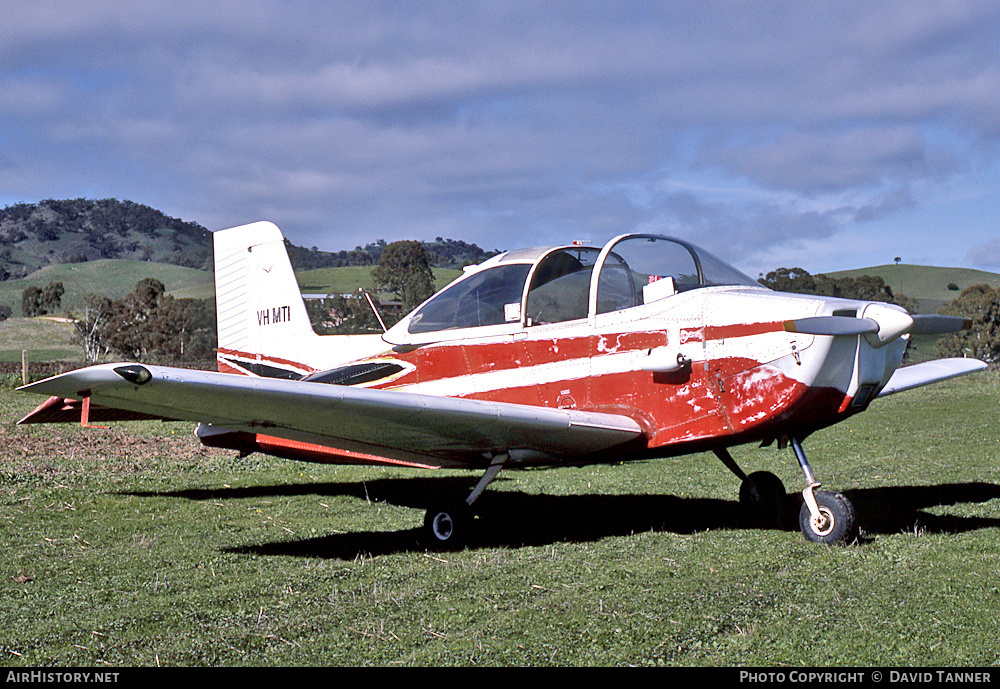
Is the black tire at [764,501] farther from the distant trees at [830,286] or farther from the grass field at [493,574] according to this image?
the distant trees at [830,286]

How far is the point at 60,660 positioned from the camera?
395 centimetres

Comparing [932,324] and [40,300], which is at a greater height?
[40,300]

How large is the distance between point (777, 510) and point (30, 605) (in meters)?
5.60

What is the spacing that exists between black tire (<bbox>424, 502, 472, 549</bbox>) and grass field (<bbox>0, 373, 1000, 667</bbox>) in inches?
9.3

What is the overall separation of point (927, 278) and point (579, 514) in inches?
4170

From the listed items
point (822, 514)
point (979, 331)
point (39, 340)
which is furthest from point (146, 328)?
point (822, 514)

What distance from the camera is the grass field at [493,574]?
13.5 feet

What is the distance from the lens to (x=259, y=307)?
9992 millimetres

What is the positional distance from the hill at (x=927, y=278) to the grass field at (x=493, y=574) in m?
89.4

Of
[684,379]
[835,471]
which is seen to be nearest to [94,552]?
[684,379]

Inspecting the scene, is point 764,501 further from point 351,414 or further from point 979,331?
point 979,331

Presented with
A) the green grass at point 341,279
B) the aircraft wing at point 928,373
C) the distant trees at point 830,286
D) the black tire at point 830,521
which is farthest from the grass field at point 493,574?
the green grass at point 341,279

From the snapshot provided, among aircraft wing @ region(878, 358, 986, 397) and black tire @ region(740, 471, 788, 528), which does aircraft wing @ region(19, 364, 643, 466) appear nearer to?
black tire @ region(740, 471, 788, 528)

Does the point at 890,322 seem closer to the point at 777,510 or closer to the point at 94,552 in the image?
the point at 777,510
